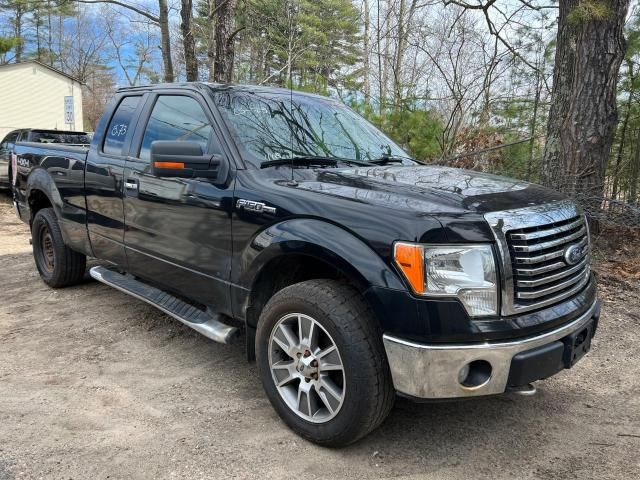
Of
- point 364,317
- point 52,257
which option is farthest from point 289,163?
point 52,257

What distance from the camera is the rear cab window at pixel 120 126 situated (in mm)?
4324

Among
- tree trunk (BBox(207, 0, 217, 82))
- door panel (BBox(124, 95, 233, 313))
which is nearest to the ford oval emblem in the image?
door panel (BBox(124, 95, 233, 313))

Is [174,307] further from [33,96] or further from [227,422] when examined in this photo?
[33,96]

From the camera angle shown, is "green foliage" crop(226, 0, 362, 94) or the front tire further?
Result: "green foliage" crop(226, 0, 362, 94)

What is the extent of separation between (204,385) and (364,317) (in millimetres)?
1474

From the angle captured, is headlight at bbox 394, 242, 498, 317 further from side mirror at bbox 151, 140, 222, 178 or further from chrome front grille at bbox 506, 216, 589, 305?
side mirror at bbox 151, 140, 222, 178

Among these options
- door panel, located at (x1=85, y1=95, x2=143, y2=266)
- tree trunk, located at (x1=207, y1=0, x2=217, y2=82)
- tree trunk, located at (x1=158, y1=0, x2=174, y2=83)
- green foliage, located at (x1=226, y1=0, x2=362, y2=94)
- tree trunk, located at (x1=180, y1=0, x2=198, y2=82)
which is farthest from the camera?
tree trunk, located at (x1=158, y1=0, x2=174, y2=83)

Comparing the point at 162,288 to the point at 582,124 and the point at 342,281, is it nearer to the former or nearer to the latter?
the point at 342,281

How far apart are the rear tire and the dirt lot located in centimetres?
107

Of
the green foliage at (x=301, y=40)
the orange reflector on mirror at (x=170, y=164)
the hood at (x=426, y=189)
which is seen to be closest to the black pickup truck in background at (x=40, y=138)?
the green foliage at (x=301, y=40)

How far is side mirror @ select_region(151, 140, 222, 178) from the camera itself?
3.07 meters

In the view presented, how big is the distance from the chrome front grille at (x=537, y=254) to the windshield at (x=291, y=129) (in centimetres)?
144

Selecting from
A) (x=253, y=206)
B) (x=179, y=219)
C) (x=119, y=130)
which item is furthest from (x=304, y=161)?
(x=119, y=130)

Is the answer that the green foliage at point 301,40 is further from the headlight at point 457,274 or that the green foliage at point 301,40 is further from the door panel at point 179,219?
the headlight at point 457,274
